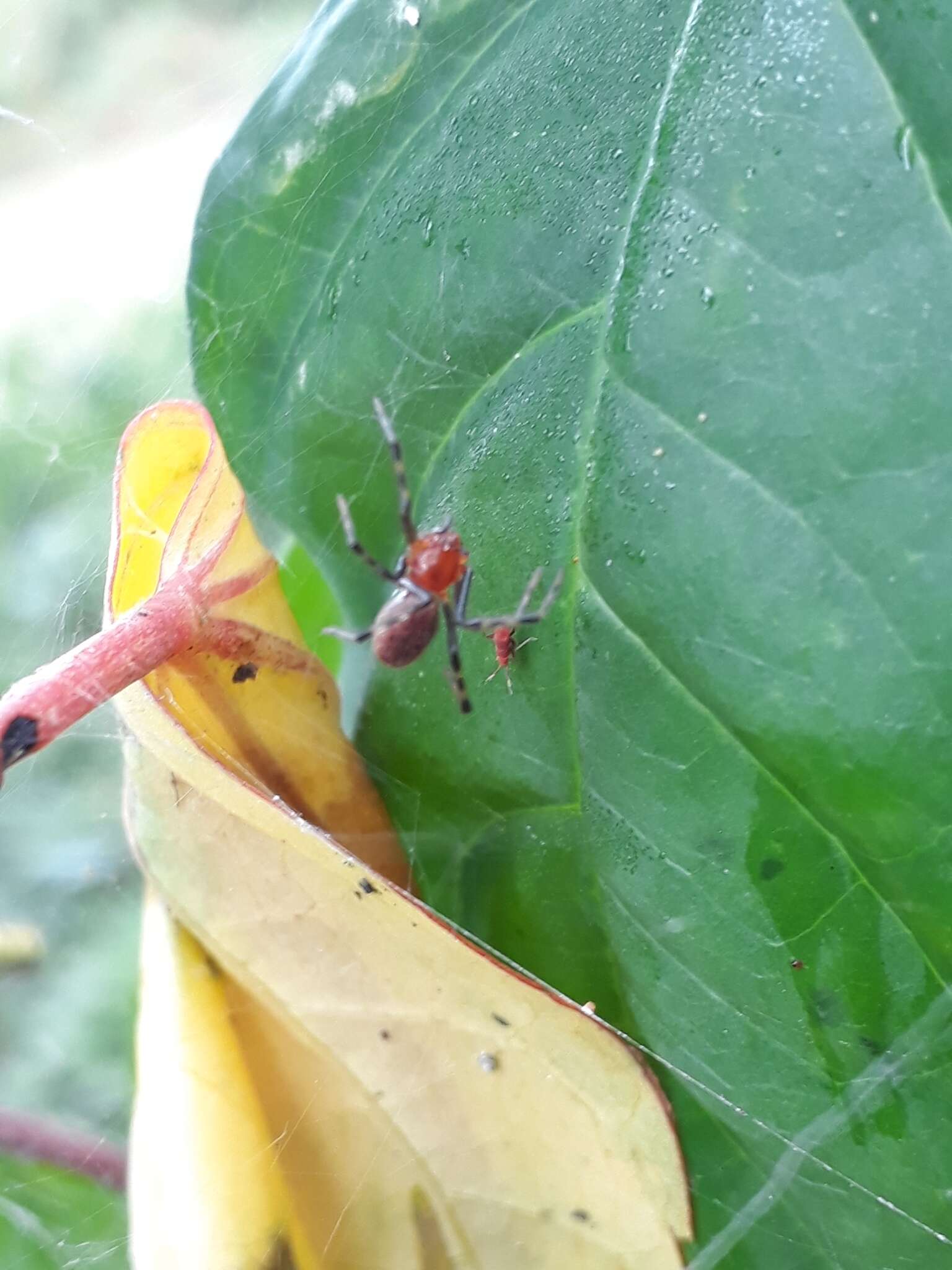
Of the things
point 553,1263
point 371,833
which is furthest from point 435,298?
point 553,1263

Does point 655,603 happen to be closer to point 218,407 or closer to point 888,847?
point 888,847

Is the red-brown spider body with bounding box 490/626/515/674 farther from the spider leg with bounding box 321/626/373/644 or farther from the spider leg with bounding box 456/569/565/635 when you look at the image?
the spider leg with bounding box 321/626/373/644

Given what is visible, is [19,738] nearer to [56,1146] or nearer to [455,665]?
[455,665]

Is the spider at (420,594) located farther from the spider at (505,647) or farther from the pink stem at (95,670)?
the pink stem at (95,670)

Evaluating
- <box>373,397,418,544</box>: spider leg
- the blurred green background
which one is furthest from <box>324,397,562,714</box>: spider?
the blurred green background

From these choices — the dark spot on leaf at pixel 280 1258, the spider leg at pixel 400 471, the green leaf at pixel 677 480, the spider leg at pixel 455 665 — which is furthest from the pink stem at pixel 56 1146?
the spider leg at pixel 400 471

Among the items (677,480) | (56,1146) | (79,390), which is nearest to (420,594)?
(677,480)

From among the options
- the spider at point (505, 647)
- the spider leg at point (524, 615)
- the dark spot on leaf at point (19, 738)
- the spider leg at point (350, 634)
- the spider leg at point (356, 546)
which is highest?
the dark spot on leaf at point (19, 738)
